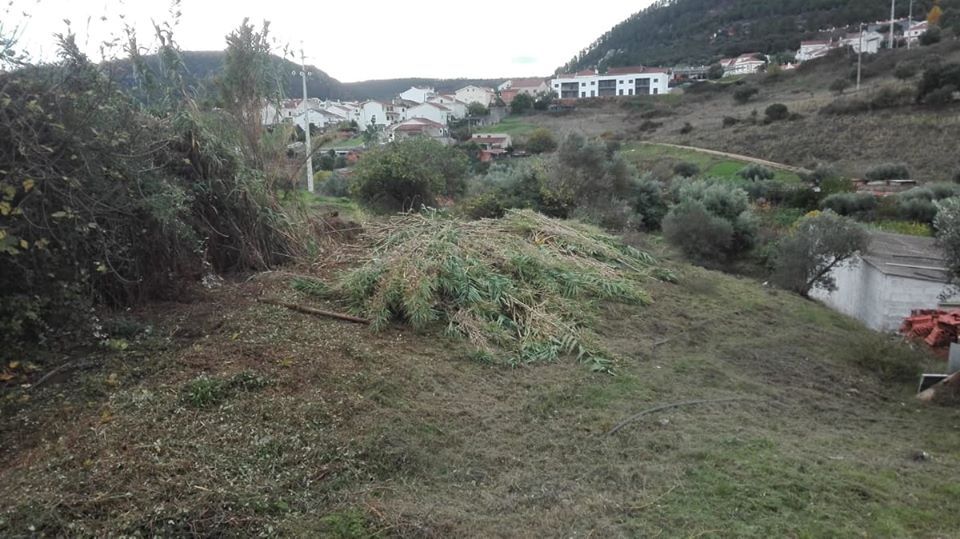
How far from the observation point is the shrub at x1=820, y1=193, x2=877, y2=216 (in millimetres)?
17734

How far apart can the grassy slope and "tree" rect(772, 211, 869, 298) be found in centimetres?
572

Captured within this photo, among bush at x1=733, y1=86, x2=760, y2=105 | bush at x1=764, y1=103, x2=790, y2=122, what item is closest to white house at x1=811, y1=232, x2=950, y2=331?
bush at x1=764, y1=103, x2=790, y2=122

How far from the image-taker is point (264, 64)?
6.83 metres

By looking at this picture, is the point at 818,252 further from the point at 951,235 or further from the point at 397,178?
the point at 397,178

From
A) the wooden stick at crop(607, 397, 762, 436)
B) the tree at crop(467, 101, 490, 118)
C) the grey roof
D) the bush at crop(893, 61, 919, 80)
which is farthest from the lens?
the tree at crop(467, 101, 490, 118)

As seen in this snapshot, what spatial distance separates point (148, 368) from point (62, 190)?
3.81 feet

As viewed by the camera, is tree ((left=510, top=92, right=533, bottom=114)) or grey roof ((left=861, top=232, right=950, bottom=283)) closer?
grey roof ((left=861, top=232, right=950, bottom=283))

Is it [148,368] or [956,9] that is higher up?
[956,9]

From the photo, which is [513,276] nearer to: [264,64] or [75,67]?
[264,64]

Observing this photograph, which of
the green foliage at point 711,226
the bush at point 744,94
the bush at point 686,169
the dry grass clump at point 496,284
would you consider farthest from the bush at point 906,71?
the dry grass clump at point 496,284

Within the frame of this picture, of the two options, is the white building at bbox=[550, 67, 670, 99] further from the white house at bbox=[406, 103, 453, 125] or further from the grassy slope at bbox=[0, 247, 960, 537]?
the grassy slope at bbox=[0, 247, 960, 537]

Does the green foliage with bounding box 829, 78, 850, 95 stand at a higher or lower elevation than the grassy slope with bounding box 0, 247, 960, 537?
higher

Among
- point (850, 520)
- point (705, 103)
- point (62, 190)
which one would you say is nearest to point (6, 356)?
point (62, 190)

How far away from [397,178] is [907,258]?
8.75 metres
